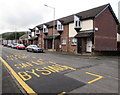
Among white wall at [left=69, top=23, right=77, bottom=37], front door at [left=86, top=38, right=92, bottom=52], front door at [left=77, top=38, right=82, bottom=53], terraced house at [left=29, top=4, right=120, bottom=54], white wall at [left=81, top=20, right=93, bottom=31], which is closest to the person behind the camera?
terraced house at [left=29, top=4, right=120, bottom=54]

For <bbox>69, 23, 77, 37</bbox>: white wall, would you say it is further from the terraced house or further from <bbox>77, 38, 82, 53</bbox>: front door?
<bbox>77, 38, 82, 53</bbox>: front door

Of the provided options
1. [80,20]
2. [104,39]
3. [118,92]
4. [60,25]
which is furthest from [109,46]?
[118,92]

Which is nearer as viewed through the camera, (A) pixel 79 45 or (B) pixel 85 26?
(B) pixel 85 26

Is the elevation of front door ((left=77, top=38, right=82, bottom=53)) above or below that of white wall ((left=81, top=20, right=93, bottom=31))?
below

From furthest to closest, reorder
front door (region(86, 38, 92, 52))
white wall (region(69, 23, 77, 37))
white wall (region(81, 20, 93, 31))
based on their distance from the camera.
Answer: white wall (region(69, 23, 77, 37)) < front door (region(86, 38, 92, 52)) < white wall (region(81, 20, 93, 31))

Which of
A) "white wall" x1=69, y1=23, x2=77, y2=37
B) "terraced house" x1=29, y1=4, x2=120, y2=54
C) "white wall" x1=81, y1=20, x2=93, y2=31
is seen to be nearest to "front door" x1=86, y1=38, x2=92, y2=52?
"terraced house" x1=29, y1=4, x2=120, y2=54

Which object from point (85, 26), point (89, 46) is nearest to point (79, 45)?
point (89, 46)

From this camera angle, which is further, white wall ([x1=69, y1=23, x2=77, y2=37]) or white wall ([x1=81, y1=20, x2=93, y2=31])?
white wall ([x1=69, y1=23, x2=77, y2=37])

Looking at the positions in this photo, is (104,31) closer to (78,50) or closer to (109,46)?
(109,46)

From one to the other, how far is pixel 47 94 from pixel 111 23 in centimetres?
2088

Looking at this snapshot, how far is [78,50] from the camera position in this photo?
66.1ft

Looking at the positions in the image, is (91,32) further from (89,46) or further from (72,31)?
(72,31)

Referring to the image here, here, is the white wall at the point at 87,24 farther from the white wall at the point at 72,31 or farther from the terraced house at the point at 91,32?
the white wall at the point at 72,31

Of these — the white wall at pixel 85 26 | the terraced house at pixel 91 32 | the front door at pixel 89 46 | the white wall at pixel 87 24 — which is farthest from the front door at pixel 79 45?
the white wall at pixel 87 24
